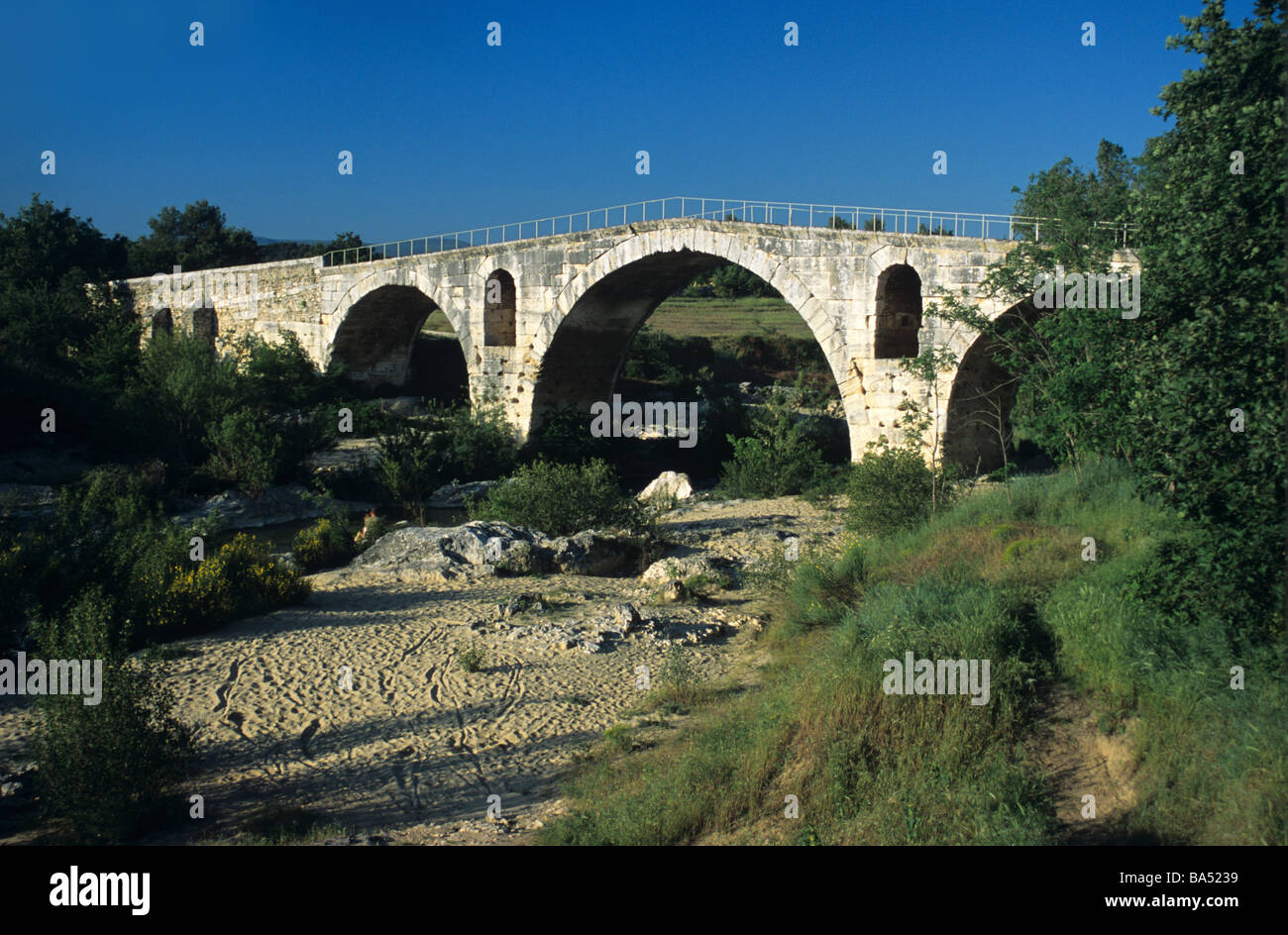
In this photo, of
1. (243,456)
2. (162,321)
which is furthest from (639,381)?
(162,321)

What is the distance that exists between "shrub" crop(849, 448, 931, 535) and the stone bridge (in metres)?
3.32

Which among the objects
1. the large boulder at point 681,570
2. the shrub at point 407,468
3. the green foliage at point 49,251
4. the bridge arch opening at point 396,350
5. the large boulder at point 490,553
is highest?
the green foliage at point 49,251

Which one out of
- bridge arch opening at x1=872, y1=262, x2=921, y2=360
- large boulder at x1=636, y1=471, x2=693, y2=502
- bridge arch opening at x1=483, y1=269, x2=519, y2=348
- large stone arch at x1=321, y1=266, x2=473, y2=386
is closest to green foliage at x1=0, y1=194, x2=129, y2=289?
large stone arch at x1=321, y1=266, x2=473, y2=386

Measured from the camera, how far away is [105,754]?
6.16m

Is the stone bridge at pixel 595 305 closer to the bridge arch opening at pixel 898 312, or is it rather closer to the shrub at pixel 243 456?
the bridge arch opening at pixel 898 312

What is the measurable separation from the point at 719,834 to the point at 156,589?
288 inches

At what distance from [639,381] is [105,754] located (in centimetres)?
2692

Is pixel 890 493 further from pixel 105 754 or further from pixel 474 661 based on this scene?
pixel 105 754

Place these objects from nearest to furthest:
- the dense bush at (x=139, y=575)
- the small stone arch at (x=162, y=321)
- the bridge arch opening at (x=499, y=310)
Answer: the dense bush at (x=139, y=575) → the bridge arch opening at (x=499, y=310) → the small stone arch at (x=162, y=321)

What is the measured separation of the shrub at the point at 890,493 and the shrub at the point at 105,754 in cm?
871

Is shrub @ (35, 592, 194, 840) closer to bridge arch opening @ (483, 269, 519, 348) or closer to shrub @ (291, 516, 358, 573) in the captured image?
shrub @ (291, 516, 358, 573)

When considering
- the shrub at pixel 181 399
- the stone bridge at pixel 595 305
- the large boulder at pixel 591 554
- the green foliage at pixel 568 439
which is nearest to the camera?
the large boulder at pixel 591 554

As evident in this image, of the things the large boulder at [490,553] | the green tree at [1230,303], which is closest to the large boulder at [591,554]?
the large boulder at [490,553]

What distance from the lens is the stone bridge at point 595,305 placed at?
1667cm
